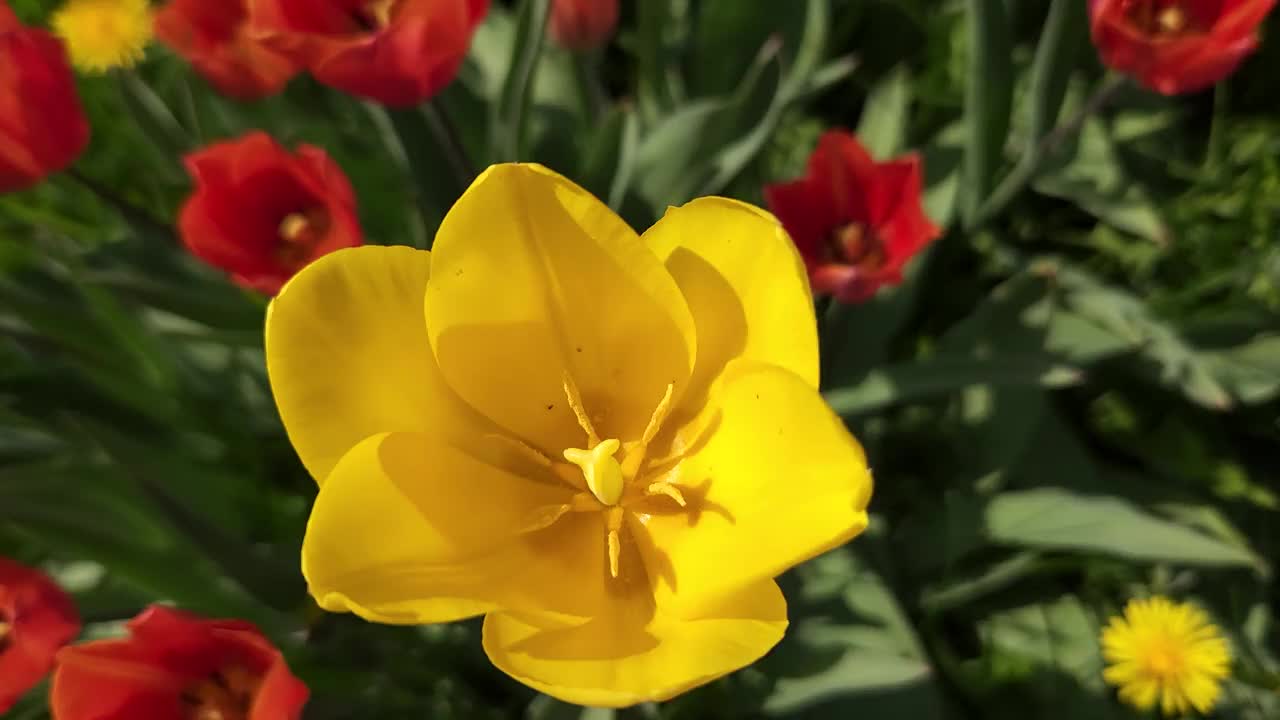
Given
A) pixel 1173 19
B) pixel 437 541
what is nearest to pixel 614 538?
pixel 437 541

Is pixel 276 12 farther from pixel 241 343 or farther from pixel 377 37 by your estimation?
pixel 241 343

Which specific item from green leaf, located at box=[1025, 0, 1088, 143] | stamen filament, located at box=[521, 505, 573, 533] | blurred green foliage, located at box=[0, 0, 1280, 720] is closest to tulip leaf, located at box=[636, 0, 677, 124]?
blurred green foliage, located at box=[0, 0, 1280, 720]

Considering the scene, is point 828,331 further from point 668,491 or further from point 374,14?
point 374,14

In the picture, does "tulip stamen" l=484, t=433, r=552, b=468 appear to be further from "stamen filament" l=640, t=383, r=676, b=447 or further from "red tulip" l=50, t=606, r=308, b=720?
"red tulip" l=50, t=606, r=308, b=720

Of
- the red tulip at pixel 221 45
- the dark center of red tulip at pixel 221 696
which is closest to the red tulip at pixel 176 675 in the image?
the dark center of red tulip at pixel 221 696

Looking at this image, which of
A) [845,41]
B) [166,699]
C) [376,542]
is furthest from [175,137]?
[845,41]
